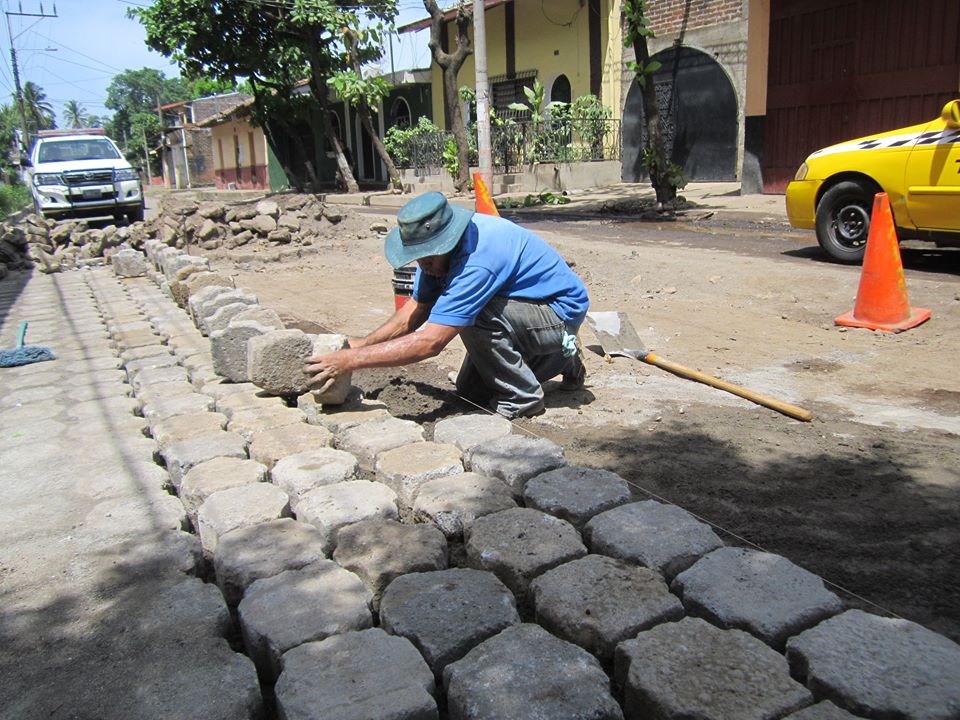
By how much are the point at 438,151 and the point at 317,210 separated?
1010 centimetres

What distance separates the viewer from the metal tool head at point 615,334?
4992 mm

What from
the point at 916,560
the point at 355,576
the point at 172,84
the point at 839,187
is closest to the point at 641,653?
the point at 355,576

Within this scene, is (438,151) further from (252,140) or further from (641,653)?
(641,653)

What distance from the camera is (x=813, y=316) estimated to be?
19.2 ft

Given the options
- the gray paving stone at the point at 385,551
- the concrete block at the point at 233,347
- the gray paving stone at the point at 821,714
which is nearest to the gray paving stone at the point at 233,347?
the concrete block at the point at 233,347

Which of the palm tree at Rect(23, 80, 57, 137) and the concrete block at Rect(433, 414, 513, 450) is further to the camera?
the palm tree at Rect(23, 80, 57, 137)

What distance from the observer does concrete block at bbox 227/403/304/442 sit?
141 inches

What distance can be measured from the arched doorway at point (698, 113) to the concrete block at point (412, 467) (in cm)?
1456

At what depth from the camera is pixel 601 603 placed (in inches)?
83.5

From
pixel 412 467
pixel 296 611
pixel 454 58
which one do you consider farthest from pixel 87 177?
pixel 296 611

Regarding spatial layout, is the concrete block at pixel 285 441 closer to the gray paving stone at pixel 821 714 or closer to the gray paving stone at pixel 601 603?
the gray paving stone at pixel 601 603

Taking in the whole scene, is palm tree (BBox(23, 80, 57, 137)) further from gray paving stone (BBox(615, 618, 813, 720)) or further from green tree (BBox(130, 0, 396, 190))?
gray paving stone (BBox(615, 618, 813, 720))

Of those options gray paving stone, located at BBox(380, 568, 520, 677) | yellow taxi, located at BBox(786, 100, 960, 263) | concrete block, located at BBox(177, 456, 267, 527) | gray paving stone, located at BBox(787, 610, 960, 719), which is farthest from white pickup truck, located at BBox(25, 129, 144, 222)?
gray paving stone, located at BBox(787, 610, 960, 719)

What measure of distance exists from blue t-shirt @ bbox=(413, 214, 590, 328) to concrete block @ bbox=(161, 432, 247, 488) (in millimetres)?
954
